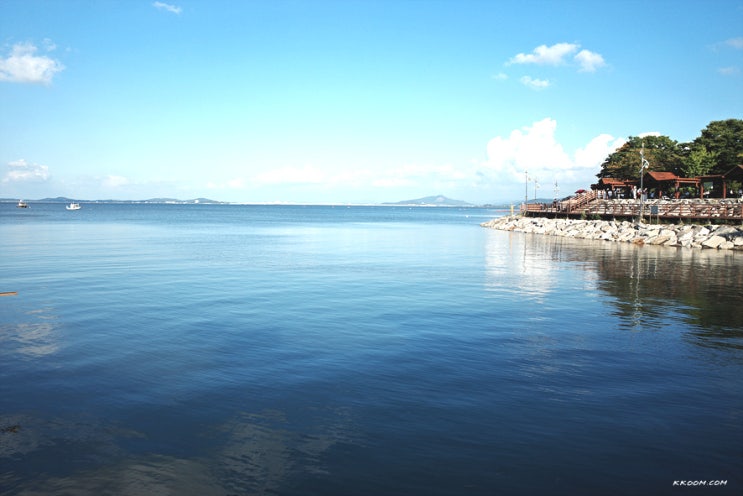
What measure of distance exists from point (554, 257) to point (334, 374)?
29.1 meters

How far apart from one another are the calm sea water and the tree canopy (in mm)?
64982

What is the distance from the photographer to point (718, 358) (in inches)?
461

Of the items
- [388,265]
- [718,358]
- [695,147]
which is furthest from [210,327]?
[695,147]

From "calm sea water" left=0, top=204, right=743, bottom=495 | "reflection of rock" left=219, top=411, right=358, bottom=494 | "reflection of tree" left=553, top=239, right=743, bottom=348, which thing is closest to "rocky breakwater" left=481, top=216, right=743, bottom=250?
"reflection of tree" left=553, top=239, right=743, bottom=348

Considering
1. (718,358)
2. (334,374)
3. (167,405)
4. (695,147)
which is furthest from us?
(695,147)

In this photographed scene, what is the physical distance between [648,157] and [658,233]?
4504cm

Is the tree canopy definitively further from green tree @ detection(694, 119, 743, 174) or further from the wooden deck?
the wooden deck

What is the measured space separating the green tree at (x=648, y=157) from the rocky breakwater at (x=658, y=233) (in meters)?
23.4

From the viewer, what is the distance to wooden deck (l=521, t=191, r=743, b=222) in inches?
1999

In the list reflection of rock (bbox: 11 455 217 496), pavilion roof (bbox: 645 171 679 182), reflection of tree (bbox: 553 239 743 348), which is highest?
pavilion roof (bbox: 645 171 679 182)

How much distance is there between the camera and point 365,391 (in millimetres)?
9414

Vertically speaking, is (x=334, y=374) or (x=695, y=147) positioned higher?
(x=695, y=147)

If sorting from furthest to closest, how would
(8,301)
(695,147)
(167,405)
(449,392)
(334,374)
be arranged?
(695,147)
(8,301)
(334,374)
(449,392)
(167,405)

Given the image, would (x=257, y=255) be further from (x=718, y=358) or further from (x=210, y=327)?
(x=718, y=358)
